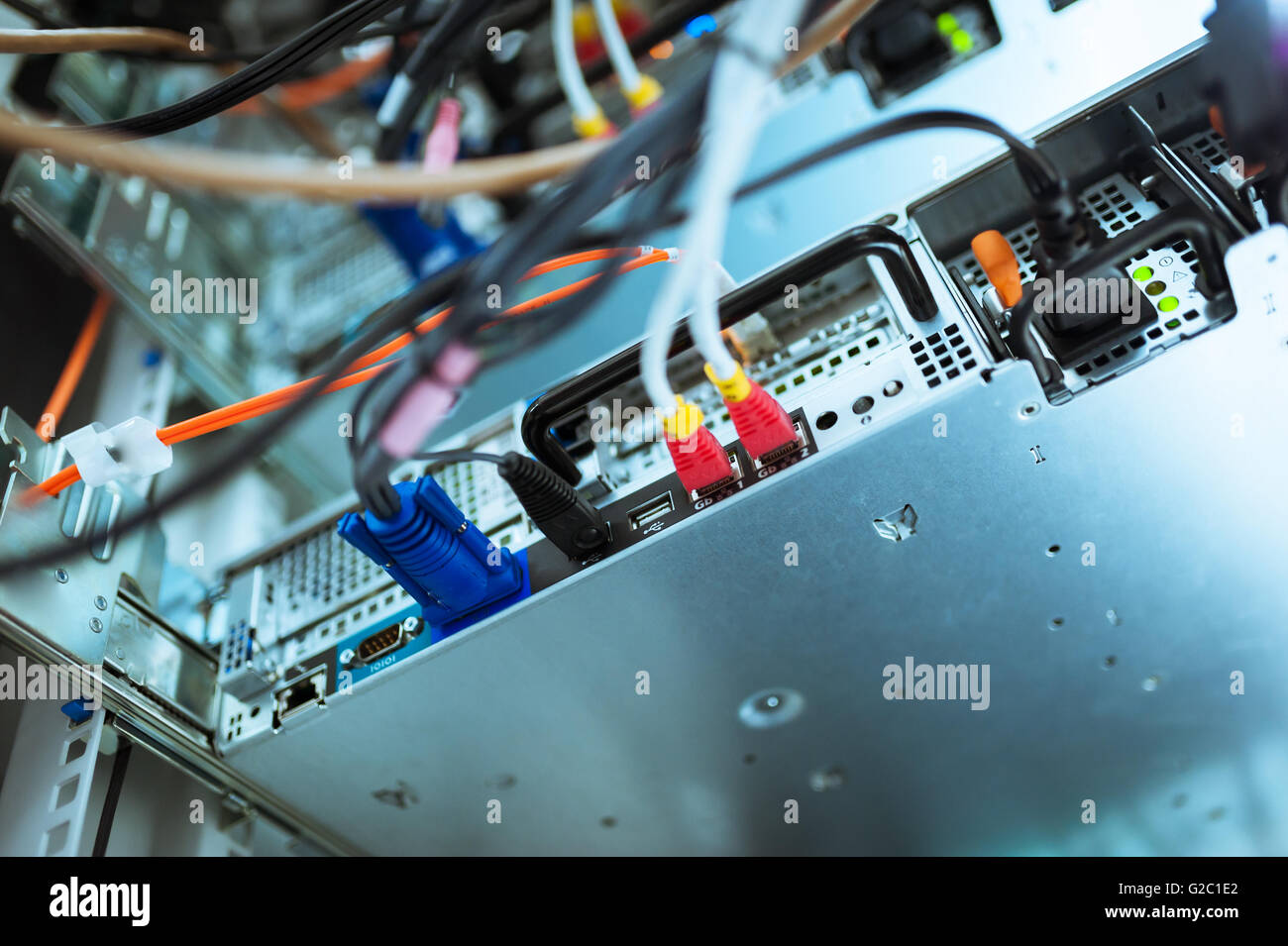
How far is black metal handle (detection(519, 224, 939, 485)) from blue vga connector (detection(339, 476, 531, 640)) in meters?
0.09

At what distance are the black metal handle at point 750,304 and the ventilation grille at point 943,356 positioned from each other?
25mm

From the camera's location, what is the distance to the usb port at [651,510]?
2.59 feet

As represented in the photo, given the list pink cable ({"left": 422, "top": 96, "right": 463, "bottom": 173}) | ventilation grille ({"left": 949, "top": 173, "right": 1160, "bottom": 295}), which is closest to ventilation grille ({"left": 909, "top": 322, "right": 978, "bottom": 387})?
ventilation grille ({"left": 949, "top": 173, "right": 1160, "bottom": 295})

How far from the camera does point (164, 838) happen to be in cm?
95

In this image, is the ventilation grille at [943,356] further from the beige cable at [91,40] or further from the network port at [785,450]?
the beige cable at [91,40]

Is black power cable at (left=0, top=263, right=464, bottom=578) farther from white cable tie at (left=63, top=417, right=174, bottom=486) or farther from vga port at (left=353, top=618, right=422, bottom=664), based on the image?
vga port at (left=353, top=618, right=422, bottom=664)

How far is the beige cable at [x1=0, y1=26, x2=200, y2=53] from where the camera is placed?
2.99 ft

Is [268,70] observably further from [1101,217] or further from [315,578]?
[1101,217]

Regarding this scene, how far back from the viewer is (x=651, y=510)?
80 cm

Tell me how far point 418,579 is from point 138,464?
0.81 ft

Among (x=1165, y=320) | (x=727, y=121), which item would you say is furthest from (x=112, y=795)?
(x=1165, y=320)

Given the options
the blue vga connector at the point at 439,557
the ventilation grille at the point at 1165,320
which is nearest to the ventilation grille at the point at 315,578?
the blue vga connector at the point at 439,557
